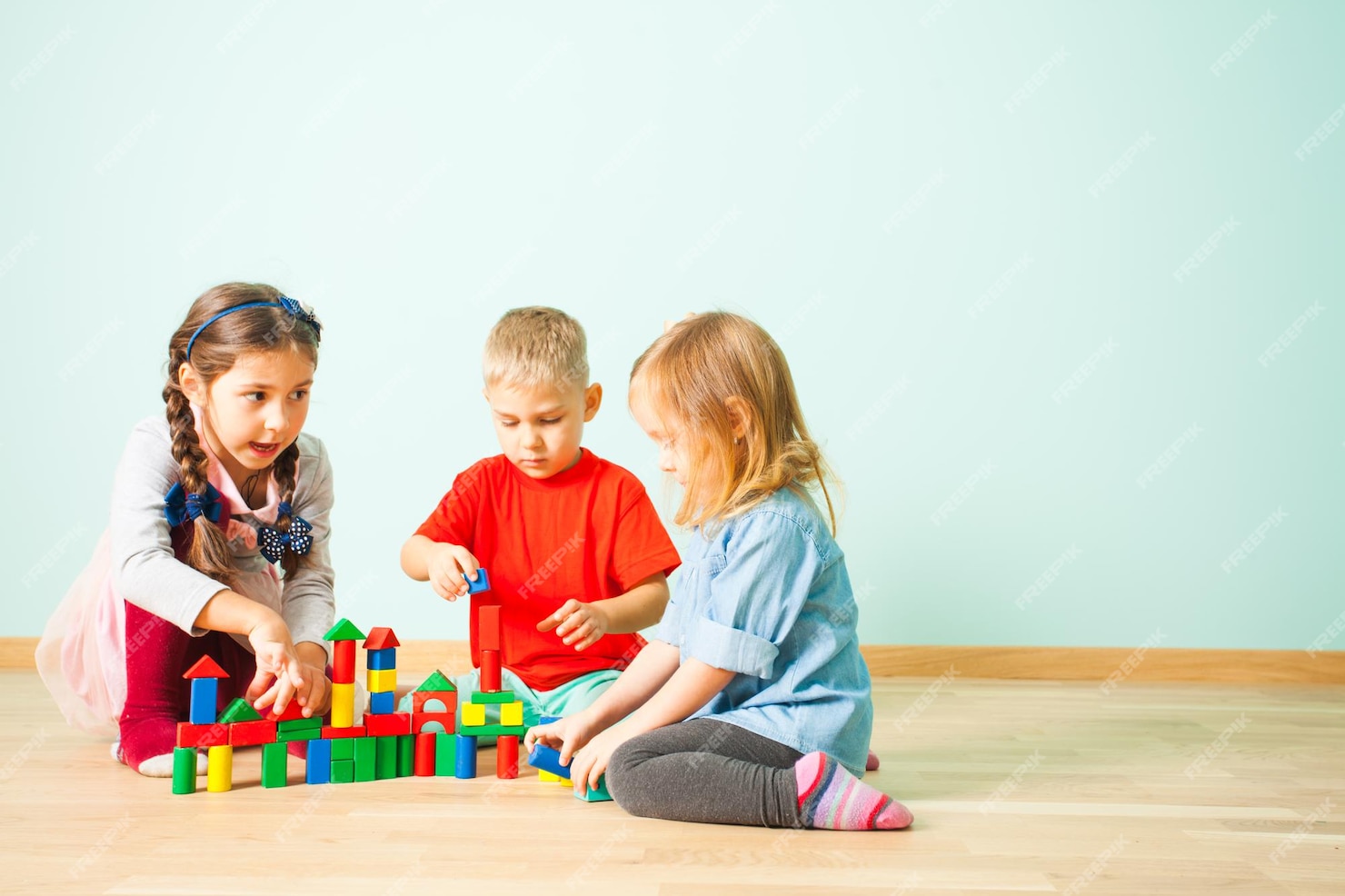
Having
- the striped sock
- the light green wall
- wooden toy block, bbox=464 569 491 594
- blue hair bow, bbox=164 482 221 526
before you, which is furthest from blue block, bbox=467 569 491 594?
the light green wall

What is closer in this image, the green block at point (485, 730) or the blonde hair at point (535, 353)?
the green block at point (485, 730)

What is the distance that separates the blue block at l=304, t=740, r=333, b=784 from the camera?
47.0 inches

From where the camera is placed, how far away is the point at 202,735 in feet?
3.74

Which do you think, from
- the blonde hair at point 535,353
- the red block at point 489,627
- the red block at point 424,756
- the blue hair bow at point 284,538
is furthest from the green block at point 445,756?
the blonde hair at point 535,353

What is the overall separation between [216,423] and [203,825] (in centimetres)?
53

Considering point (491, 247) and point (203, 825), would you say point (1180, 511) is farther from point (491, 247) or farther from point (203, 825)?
point (203, 825)

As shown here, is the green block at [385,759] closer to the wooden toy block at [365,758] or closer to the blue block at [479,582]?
the wooden toy block at [365,758]

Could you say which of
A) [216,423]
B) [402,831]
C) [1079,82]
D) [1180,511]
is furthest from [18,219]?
[1180,511]

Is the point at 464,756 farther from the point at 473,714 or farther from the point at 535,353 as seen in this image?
the point at 535,353

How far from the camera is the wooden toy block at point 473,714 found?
1.24 meters

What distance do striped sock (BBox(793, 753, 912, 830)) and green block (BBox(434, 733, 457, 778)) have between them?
426mm

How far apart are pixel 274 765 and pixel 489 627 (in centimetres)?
26

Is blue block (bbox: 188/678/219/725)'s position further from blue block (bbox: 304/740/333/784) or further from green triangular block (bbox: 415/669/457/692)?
green triangular block (bbox: 415/669/457/692)

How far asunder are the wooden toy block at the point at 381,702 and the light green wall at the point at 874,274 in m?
0.87
